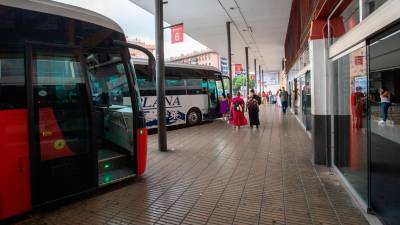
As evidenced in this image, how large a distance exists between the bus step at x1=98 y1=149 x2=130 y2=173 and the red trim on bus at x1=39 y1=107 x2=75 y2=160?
2.80 feet

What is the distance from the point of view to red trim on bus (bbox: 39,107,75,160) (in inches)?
163

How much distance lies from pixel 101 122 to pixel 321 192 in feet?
12.8

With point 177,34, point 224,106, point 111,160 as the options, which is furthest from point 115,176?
point 224,106

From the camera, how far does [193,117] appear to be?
14742 mm

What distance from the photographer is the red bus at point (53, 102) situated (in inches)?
151

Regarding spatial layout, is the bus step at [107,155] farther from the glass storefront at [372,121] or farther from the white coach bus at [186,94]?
the white coach bus at [186,94]

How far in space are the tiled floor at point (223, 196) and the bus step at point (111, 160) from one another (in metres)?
0.37

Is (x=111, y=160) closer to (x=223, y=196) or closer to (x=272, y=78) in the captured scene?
(x=223, y=196)

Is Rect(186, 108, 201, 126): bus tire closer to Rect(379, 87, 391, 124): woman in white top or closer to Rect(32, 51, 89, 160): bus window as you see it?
Rect(32, 51, 89, 160): bus window

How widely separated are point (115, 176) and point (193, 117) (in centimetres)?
959

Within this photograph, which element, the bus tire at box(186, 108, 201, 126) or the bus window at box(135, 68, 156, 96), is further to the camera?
the bus tire at box(186, 108, 201, 126)

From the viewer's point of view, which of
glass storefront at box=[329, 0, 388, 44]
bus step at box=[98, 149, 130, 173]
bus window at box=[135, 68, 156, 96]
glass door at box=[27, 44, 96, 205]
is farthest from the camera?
bus window at box=[135, 68, 156, 96]

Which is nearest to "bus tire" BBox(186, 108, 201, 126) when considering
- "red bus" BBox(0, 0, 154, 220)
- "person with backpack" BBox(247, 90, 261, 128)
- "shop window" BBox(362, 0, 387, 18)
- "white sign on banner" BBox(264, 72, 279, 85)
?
"person with backpack" BBox(247, 90, 261, 128)

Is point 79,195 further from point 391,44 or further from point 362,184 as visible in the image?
point 391,44
